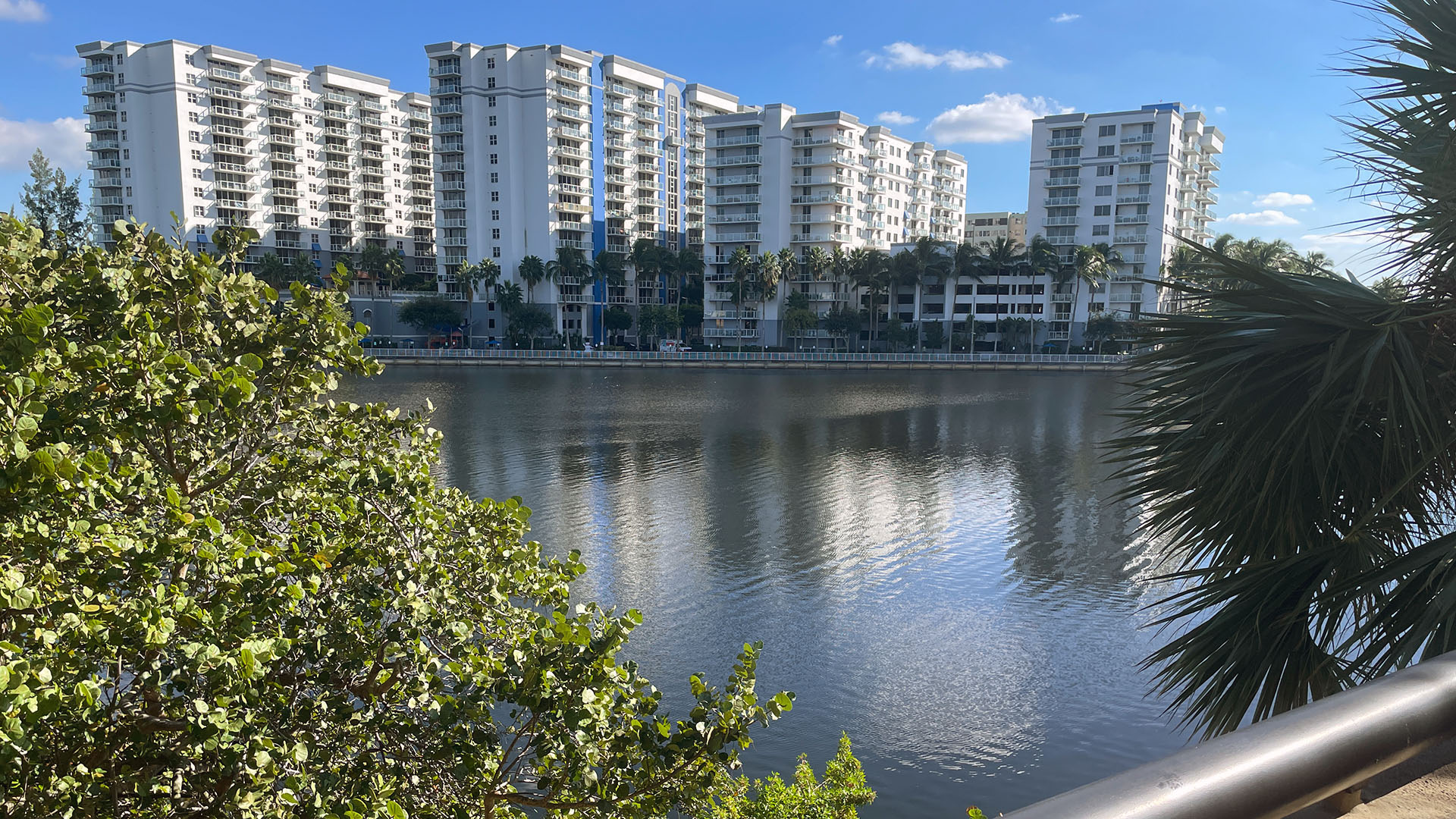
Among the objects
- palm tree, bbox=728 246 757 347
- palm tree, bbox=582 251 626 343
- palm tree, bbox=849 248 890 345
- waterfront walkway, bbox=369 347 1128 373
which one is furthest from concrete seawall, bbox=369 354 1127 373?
palm tree, bbox=582 251 626 343

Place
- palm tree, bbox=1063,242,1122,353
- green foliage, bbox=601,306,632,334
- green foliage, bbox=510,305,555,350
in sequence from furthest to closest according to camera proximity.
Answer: green foliage, bbox=601,306,632,334 < green foliage, bbox=510,305,555,350 < palm tree, bbox=1063,242,1122,353

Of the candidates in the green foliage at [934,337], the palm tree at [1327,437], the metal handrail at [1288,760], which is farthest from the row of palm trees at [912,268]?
the metal handrail at [1288,760]

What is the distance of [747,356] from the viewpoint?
9881 cm

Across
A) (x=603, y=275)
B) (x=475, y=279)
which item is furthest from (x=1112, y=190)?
(x=475, y=279)

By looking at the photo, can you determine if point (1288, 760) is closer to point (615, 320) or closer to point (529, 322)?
point (529, 322)

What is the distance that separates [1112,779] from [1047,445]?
45.9 metres

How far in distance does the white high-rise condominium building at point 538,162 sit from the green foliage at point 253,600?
10720cm

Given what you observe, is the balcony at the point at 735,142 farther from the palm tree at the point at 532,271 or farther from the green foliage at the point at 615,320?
the green foliage at the point at 615,320

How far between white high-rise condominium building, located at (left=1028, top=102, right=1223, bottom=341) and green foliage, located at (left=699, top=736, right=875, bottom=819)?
322ft

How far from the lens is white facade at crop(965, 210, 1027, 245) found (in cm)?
16225

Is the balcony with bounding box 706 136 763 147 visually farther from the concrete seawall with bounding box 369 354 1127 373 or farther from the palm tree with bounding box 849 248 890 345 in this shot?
the concrete seawall with bounding box 369 354 1127 373

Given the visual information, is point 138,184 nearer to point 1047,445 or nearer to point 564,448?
point 564,448

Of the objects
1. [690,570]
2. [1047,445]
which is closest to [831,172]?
[1047,445]

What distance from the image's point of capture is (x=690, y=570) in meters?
23.8
